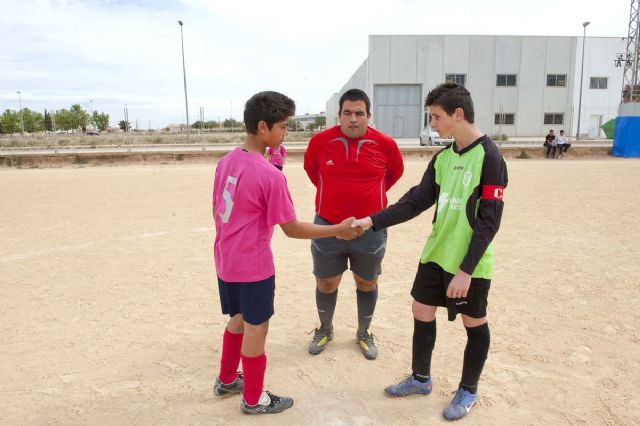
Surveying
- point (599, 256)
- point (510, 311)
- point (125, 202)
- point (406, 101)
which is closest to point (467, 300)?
point (510, 311)

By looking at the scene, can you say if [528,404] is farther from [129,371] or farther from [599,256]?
[599,256]

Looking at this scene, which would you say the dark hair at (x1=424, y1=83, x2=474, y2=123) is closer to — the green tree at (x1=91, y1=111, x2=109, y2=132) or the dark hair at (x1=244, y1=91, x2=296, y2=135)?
the dark hair at (x1=244, y1=91, x2=296, y2=135)

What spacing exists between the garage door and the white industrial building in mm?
90

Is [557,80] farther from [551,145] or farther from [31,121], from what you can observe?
[31,121]

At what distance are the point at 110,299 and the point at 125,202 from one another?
718 cm

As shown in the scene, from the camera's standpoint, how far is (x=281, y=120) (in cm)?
281

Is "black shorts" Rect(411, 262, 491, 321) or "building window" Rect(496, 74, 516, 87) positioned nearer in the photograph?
"black shorts" Rect(411, 262, 491, 321)

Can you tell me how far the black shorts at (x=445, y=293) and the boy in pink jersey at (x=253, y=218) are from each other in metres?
0.76

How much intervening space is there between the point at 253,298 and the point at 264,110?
1.14m

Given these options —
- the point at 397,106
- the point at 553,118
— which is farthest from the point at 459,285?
the point at 553,118

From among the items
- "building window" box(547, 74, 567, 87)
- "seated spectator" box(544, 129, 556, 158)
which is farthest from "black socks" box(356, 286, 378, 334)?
"building window" box(547, 74, 567, 87)

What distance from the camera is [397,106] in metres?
43.7

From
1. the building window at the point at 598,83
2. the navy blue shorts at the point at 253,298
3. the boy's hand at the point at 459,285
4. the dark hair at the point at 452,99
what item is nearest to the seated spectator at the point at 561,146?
the dark hair at the point at 452,99

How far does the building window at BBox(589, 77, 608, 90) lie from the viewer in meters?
45.5
